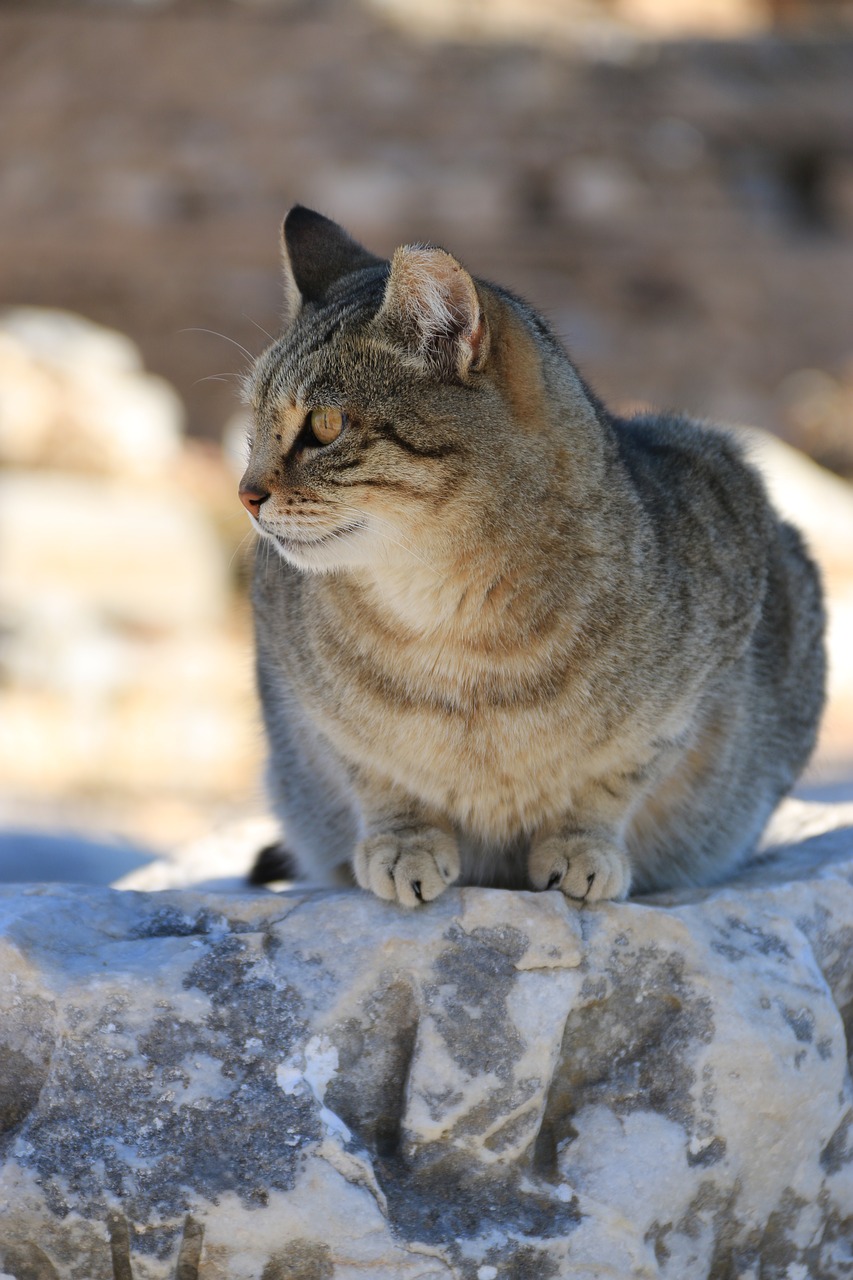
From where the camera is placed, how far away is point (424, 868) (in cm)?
280

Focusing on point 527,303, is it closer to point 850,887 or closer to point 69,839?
point 850,887

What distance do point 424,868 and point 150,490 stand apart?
952 cm

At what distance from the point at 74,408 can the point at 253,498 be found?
9.65 meters

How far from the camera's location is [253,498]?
2.80m

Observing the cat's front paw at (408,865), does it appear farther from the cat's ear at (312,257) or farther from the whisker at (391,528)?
the cat's ear at (312,257)

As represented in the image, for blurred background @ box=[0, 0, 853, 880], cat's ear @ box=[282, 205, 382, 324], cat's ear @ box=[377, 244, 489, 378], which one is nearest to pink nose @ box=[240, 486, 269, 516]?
cat's ear @ box=[377, 244, 489, 378]

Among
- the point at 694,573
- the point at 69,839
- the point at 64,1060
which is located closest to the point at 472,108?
the point at 69,839

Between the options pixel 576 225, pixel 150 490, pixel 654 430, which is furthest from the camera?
pixel 576 225

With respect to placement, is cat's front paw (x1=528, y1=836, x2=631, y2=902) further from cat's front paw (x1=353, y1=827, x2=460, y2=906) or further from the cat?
cat's front paw (x1=353, y1=827, x2=460, y2=906)

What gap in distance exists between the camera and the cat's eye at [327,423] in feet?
9.10

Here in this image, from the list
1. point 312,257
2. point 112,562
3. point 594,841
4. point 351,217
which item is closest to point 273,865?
point 594,841

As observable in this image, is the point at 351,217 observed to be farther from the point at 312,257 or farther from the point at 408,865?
the point at 408,865

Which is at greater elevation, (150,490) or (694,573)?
(694,573)

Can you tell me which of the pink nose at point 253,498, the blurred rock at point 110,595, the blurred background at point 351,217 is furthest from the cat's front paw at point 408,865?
the blurred background at point 351,217
